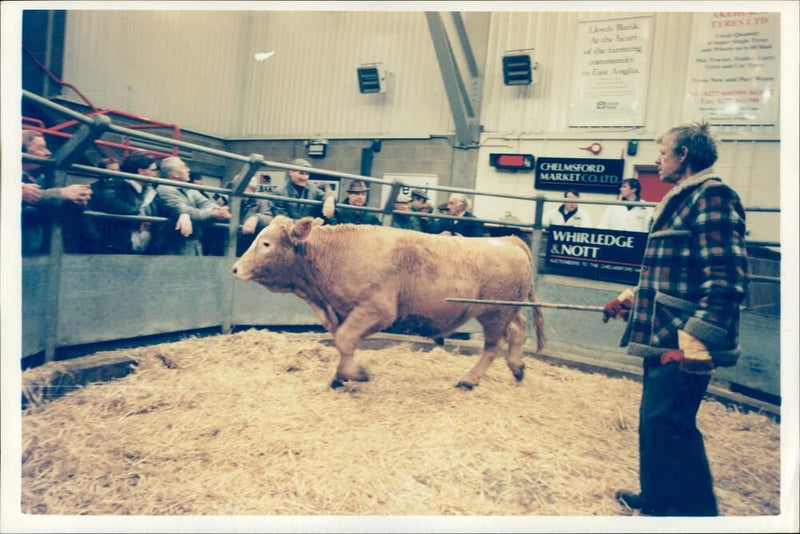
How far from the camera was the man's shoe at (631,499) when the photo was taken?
2.10 m

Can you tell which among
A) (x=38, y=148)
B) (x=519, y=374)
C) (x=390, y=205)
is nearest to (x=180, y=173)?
(x=38, y=148)

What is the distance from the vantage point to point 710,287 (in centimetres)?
176

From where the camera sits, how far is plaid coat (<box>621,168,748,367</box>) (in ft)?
5.77

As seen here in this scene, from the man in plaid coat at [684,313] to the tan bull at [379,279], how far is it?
82cm

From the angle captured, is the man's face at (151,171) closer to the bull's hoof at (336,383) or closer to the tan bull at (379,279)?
the tan bull at (379,279)

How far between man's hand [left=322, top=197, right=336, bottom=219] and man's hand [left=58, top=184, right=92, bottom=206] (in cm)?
109

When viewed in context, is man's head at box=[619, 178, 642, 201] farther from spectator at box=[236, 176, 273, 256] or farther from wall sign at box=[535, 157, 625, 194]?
spectator at box=[236, 176, 273, 256]

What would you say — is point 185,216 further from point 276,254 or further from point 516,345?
point 516,345

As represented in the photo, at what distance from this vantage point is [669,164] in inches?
78.8

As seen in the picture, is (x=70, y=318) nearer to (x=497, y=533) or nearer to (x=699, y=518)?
(x=497, y=533)

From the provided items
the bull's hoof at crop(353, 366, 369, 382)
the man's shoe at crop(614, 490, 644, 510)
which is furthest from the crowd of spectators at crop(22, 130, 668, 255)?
the man's shoe at crop(614, 490, 644, 510)

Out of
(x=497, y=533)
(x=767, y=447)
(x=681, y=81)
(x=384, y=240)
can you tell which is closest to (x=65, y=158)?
(x=384, y=240)

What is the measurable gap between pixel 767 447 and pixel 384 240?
6.95 ft

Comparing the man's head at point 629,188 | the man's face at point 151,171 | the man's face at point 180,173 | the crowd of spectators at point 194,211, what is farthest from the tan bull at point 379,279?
the man's head at point 629,188
